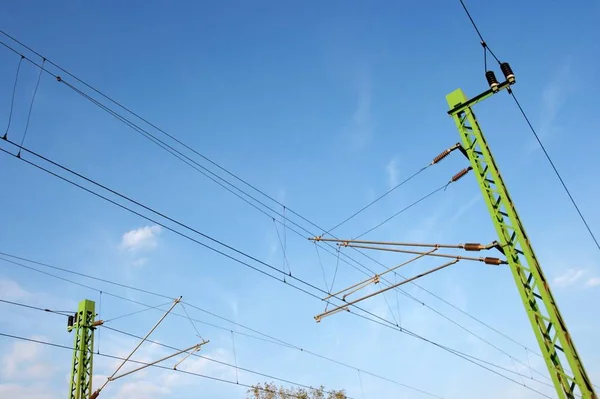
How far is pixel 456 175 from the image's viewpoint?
1357 centimetres

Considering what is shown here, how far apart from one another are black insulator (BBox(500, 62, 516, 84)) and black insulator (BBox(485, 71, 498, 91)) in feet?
0.92

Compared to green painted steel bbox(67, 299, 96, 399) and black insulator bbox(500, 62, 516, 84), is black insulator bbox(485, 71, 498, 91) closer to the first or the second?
black insulator bbox(500, 62, 516, 84)

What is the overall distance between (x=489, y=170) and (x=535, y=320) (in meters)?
4.07

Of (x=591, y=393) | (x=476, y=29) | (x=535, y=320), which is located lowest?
(x=591, y=393)

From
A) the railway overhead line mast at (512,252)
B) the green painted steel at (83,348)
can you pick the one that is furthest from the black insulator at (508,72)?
the green painted steel at (83,348)

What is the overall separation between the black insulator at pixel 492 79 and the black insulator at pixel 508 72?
281mm

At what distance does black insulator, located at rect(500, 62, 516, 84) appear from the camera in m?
12.3

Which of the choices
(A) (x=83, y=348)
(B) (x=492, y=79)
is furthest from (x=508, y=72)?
(A) (x=83, y=348)

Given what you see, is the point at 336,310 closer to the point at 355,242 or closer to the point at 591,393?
the point at 355,242

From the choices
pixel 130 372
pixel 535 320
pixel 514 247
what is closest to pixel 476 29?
pixel 514 247

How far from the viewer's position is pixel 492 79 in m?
12.5

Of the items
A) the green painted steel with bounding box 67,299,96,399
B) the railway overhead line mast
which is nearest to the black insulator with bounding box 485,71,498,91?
the railway overhead line mast

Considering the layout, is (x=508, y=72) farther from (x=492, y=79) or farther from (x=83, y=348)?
(x=83, y=348)

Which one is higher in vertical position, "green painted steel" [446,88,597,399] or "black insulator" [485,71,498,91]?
"black insulator" [485,71,498,91]
